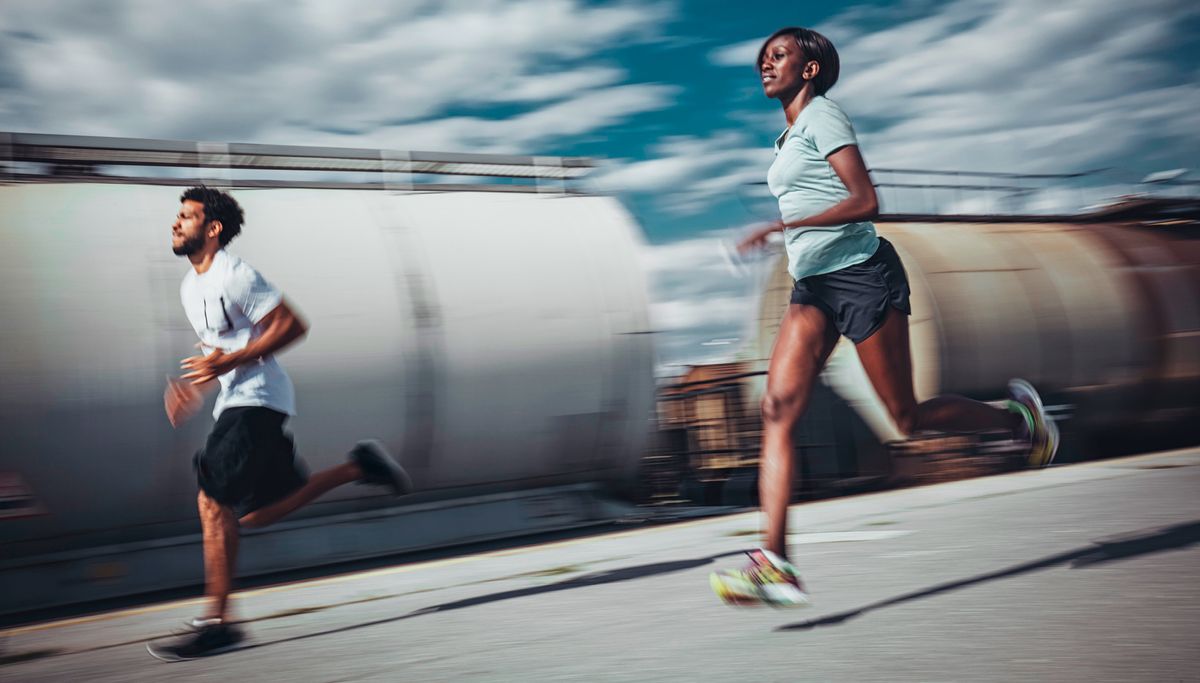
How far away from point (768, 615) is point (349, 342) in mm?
4594

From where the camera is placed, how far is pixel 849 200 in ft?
13.1

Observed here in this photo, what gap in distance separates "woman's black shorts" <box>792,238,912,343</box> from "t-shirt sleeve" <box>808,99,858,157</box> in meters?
0.42

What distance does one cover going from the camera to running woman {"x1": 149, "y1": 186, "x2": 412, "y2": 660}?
14.0ft

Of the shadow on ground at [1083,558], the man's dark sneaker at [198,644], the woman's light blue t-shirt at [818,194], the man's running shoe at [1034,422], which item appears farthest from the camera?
the man's running shoe at [1034,422]

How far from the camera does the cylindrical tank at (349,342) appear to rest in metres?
6.84

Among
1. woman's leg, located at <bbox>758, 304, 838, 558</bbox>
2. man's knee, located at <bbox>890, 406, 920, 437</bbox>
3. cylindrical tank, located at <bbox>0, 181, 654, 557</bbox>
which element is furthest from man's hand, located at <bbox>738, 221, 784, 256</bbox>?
cylindrical tank, located at <bbox>0, 181, 654, 557</bbox>

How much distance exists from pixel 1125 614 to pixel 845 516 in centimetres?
424

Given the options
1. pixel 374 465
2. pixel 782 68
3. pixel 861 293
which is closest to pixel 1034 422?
pixel 861 293

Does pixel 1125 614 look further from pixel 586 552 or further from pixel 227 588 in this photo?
pixel 586 552

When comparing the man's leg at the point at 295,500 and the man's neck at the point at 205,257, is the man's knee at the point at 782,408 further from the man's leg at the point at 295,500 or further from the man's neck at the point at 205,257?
the man's neck at the point at 205,257

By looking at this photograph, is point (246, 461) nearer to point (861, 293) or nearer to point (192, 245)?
point (192, 245)

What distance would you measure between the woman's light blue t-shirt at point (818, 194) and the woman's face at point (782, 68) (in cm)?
13

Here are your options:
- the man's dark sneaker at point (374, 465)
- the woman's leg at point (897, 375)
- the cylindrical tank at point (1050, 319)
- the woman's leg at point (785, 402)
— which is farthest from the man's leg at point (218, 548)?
the cylindrical tank at point (1050, 319)

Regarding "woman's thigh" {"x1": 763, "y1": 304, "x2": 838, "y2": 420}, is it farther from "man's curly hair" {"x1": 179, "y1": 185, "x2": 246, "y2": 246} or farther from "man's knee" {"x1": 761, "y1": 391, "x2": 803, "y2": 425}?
"man's curly hair" {"x1": 179, "y1": 185, "x2": 246, "y2": 246}
